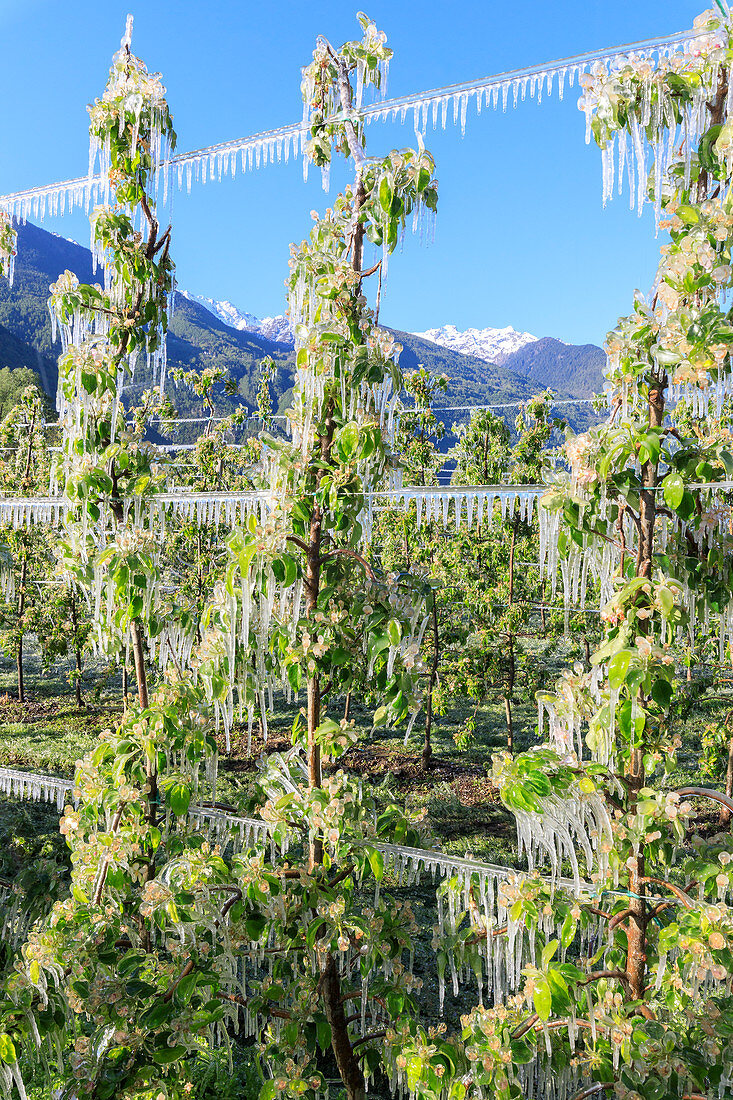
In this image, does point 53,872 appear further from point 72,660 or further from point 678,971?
point 72,660

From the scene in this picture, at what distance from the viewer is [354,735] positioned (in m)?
2.14

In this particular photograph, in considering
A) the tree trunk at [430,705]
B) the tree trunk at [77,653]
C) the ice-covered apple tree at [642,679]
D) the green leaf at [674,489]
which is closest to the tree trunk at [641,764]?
the ice-covered apple tree at [642,679]

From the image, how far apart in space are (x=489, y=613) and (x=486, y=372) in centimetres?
16301

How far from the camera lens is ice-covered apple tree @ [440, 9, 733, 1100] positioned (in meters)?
→ 1.63

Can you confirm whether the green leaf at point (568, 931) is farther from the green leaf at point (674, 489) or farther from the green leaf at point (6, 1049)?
the green leaf at point (6, 1049)

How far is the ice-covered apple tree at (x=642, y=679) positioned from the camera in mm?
1631

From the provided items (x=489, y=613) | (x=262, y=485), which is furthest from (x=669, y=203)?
(x=489, y=613)

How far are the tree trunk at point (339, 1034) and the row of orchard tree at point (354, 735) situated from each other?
0.01m

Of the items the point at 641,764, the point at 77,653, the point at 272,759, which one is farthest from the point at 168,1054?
the point at 77,653

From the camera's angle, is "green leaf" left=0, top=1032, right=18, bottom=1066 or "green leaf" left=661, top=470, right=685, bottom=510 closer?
"green leaf" left=0, top=1032, right=18, bottom=1066

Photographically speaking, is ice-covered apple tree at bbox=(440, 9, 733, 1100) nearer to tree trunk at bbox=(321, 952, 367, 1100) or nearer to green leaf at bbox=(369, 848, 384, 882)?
green leaf at bbox=(369, 848, 384, 882)

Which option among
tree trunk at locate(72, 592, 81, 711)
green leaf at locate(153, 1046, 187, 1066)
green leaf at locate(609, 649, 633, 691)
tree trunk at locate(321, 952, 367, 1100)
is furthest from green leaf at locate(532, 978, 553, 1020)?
tree trunk at locate(72, 592, 81, 711)

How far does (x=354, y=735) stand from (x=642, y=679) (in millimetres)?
894

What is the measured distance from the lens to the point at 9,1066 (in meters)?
1.59
